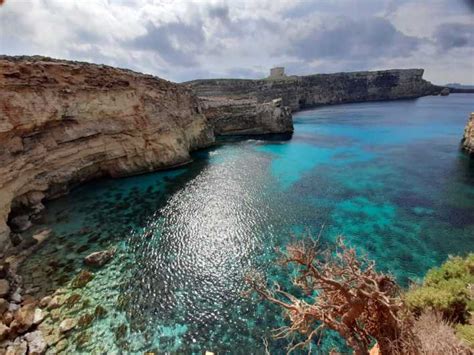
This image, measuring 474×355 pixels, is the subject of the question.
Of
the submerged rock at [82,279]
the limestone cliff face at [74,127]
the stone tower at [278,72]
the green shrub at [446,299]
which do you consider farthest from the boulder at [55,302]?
the stone tower at [278,72]

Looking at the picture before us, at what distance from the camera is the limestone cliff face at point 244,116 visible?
5394 centimetres

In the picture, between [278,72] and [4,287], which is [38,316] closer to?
[4,287]

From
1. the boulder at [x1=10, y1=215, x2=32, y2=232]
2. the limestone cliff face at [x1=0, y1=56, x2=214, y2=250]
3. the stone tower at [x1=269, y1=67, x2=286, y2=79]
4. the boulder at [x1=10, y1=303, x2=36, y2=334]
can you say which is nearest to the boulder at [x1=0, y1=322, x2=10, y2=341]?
the boulder at [x1=10, y1=303, x2=36, y2=334]

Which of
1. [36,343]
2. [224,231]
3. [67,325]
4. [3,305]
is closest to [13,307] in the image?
[3,305]

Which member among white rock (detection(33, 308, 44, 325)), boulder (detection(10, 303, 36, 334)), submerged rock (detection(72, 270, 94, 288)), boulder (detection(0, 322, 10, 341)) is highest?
boulder (detection(0, 322, 10, 341))

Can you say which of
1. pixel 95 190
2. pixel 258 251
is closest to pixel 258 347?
pixel 258 251

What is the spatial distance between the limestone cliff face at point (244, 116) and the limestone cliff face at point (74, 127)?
733 inches

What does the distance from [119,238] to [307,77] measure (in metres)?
108

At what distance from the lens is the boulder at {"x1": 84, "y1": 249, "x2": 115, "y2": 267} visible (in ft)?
49.2

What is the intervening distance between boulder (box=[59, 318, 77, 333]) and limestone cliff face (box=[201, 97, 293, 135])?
4608 cm

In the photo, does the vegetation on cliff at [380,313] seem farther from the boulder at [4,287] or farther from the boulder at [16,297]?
the boulder at [4,287]

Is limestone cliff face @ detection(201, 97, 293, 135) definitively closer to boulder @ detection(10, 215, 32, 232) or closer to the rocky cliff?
boulder @ detection(10, 215, 32, 232)

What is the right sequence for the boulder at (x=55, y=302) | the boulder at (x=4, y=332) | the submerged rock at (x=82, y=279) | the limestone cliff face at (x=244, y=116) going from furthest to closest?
the limestone cliff face at (x=244, y=116) → the submerged rock at (x=82, y=279) → the boulder at (x=55, y=302) → the boulder at (x=4, y=332)

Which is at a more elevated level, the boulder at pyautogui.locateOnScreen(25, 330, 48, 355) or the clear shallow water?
the boulder at pyautogui.locateOnScreen(25, 330, 48, 355)
